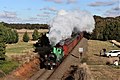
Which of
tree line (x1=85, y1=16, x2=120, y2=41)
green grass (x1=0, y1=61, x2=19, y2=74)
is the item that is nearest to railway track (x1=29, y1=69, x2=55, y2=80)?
green grass (x1=0, y1=61, x2=19, y2=74)

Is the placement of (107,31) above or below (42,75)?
above

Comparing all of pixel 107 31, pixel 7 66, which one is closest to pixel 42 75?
pixel 7 66

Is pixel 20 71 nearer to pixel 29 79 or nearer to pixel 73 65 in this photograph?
pixel 29 79

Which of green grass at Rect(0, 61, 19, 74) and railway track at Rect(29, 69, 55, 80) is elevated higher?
green grass at Rect(0, 61, 19, 74)

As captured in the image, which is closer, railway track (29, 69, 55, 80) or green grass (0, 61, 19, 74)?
railway track (29, 69, 55, 80)

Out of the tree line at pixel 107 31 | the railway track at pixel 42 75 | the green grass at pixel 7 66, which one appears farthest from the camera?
the tree line at pixel 107 31

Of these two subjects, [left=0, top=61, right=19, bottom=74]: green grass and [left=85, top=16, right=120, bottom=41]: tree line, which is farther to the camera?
[left=85, top=16, right=120, bottom=41]: tree line

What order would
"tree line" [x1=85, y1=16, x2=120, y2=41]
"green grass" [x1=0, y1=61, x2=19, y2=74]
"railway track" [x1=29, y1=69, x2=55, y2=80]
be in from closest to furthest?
"railway track" [x1=29, y1=69, x2=55, y2=80] → "green grass" [x1=0, y1=61, x2=19, y2=74] → "tree line" [x1=85, y1=16, x2=120, y2=41]

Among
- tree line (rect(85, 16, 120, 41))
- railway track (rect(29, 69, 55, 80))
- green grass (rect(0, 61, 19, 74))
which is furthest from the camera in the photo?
tree line (rect(85, 16, 120, 41))

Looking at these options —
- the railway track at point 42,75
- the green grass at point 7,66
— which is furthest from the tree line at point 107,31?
the railway track at point 42,75

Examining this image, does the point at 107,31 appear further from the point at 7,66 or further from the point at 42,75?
the point at 42,75

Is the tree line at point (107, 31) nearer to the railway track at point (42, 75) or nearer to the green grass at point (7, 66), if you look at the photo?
the green grass at point (7, 66)

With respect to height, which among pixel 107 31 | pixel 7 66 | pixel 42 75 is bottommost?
pixel 42 75

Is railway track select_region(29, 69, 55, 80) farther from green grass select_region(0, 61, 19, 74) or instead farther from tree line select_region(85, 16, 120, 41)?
tree line select_region(85, 16, 120, 41)
